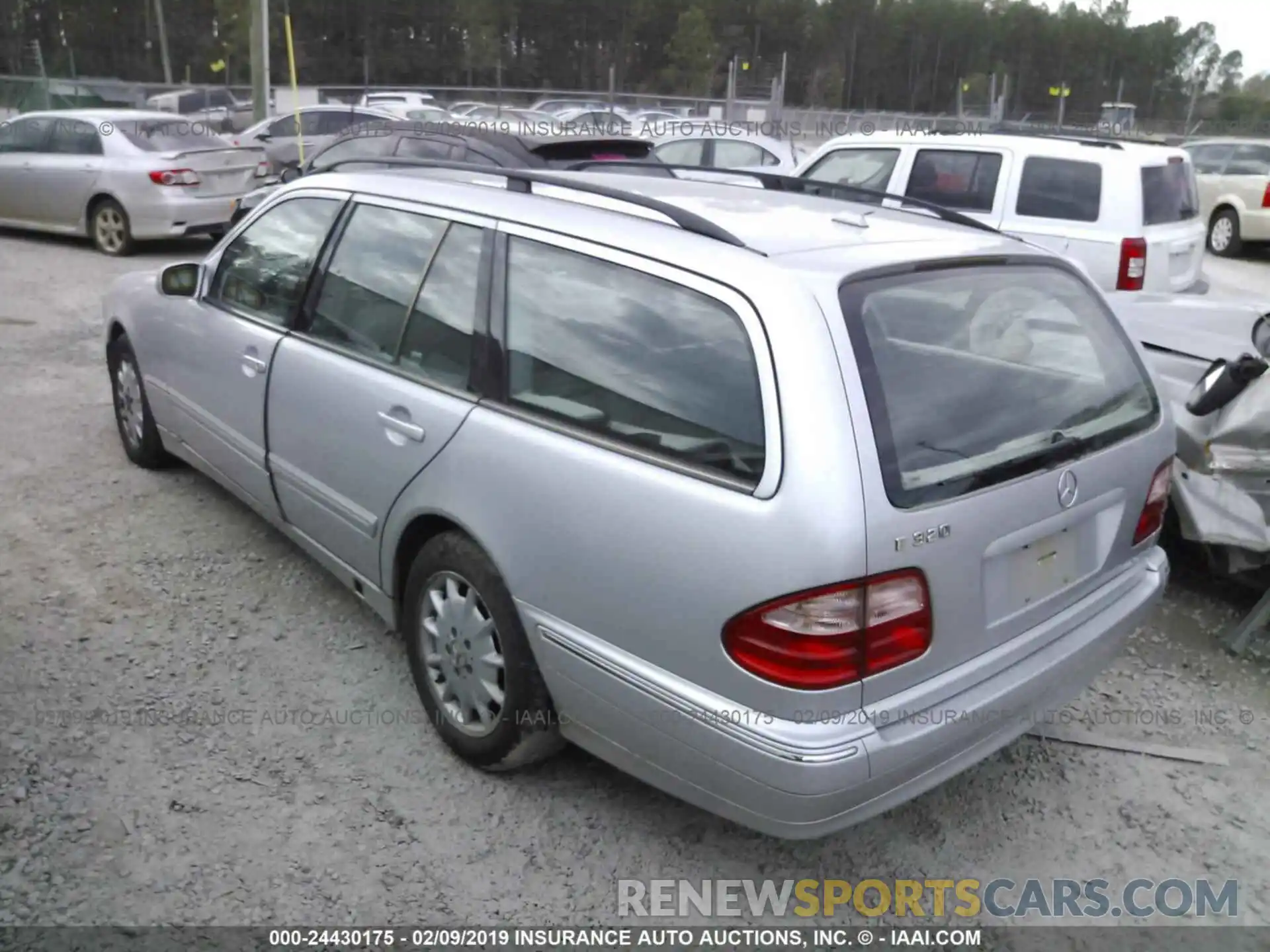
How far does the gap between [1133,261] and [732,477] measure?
591 cm

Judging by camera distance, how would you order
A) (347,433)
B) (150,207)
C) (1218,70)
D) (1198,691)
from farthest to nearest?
(1218,70), (150,207), (1198,691), (347,433)

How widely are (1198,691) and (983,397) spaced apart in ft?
6.13

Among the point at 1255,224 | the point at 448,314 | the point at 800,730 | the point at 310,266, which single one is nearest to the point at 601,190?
the point at 448,314

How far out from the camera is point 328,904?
2736 mm

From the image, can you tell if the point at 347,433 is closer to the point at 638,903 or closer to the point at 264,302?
the point at 264,302

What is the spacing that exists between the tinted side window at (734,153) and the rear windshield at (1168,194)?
6680 mm

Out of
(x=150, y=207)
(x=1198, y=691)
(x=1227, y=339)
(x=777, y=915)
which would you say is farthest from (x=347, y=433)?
(x=150, y=207)

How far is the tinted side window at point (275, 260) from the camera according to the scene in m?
3.97

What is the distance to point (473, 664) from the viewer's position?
10.2ft

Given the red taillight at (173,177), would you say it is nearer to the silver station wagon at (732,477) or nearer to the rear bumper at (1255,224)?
the silver station wagon at (732,477)

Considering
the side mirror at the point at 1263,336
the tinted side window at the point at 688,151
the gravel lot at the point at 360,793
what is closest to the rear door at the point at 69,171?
the tinted side window at the point at 688,151

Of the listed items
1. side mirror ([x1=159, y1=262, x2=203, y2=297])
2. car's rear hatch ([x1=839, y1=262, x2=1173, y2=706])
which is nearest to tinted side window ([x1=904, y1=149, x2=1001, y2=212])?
car's rear hatch ([x1=839, y1=262, x2=1173, y2=706])

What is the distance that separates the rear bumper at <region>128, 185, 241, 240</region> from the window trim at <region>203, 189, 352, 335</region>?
7.59 m

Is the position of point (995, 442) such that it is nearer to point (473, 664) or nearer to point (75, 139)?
point (473, 664)
